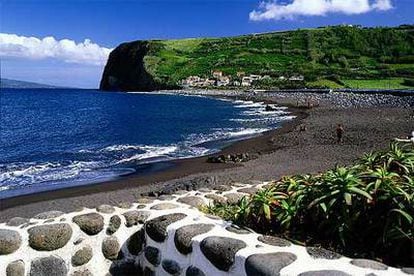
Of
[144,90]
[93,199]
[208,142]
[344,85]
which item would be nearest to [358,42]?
[344,85]

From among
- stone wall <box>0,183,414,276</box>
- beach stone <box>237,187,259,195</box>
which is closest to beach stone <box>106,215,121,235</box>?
stone wall <box>0,183,414,276</box>

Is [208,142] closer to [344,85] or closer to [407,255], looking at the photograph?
[407,255]

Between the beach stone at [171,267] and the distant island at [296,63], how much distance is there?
125301 millimetres

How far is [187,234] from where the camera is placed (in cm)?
567

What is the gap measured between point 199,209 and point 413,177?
3.08 metres

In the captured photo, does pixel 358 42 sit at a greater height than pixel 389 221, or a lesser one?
greater

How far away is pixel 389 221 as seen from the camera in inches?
194

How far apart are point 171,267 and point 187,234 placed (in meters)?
0.59

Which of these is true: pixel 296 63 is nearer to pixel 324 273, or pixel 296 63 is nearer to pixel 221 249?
pixel 221 249

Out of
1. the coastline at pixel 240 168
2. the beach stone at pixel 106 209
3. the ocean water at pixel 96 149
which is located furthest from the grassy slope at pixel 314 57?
the beach stone at pixel 106 209

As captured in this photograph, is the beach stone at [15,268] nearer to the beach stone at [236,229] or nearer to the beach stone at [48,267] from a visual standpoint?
the beach stone at [48,267]

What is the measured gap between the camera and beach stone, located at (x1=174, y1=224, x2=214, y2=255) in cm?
561

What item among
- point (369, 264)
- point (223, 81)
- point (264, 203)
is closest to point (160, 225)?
point (264, 203)

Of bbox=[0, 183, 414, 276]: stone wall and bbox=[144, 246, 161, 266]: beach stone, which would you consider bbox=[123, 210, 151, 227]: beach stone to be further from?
bbox=[144, 246, 161, 266]: beach stone
